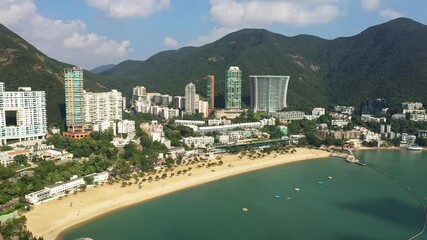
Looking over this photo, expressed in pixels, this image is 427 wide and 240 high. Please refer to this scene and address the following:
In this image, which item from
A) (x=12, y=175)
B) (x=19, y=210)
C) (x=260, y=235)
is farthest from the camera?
(x=12, y=175)

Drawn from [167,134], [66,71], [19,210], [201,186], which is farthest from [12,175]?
[167,134]

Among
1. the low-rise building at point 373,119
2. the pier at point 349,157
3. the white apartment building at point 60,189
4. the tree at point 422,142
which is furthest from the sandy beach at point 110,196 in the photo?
the low-rise building at point 373,119

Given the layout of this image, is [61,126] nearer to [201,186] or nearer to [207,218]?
[201,186]

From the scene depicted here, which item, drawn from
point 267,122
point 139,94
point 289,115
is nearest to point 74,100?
point 267,122

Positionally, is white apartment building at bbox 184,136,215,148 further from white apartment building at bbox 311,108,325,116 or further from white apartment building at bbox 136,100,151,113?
white apartment building at bbox 311,108,325,116

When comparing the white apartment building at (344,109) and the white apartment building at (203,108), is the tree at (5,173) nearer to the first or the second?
the white apartment building at (203,108)

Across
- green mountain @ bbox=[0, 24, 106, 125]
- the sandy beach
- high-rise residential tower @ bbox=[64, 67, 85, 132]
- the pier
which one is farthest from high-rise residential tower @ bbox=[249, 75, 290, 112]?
high-rise residential tower @ bbox=[64, 67, 85, 132]

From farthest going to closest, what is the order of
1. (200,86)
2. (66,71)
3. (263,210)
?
(200,86) < (66,71) < (263,210)
